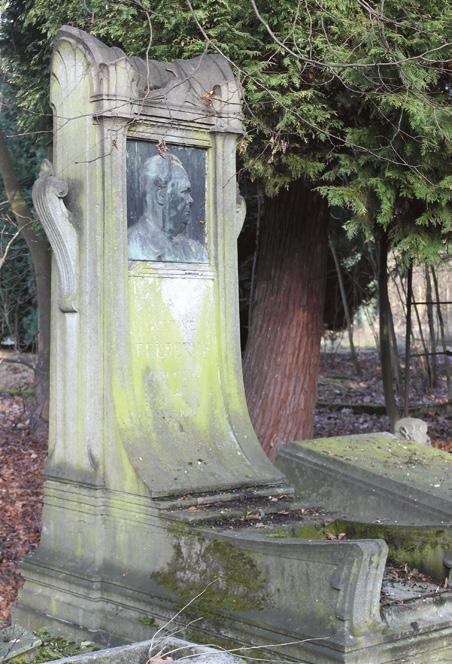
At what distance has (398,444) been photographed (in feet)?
23.1

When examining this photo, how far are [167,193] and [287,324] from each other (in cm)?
361

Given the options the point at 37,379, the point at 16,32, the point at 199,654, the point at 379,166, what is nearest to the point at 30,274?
the point at 37,379

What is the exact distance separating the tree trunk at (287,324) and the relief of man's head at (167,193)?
3.31 meters

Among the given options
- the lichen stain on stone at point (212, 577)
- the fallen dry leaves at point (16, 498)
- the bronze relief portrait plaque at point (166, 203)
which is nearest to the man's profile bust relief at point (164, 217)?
the bronze relief portrait plaque at point (166, 203)

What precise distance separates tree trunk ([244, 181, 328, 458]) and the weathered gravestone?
3.01 meters

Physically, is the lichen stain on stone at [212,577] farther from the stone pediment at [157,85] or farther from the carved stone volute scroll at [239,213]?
the stone pediment at [157,85]

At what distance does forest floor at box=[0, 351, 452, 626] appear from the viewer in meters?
8.26

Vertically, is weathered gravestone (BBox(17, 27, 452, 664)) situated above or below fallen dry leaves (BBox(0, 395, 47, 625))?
above

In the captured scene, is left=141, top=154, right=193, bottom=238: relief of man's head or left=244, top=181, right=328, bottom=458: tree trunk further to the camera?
left=244, top=181, right=328, bottom=458: tree trunk

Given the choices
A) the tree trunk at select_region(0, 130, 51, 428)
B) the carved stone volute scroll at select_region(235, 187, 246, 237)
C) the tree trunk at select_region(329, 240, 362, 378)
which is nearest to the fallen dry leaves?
the tree trunk at select_region(0, 130, 51, 428)

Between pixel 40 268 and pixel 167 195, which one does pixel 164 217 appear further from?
pixel 40 268

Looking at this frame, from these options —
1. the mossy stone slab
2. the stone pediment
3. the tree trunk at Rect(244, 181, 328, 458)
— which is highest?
the stone pediment

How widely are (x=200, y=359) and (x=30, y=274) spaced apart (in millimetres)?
12291

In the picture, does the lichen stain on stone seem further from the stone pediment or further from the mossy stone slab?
the stone pediment
